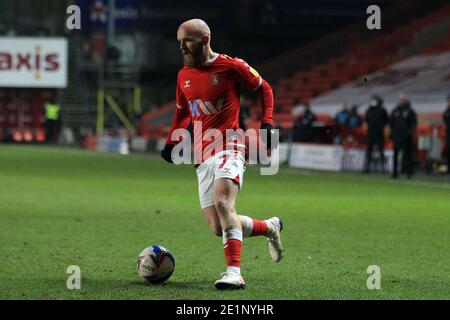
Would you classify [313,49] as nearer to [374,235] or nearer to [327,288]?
[374,235]

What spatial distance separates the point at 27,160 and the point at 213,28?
56.2 ft

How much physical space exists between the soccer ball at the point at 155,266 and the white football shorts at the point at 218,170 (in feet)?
1.87

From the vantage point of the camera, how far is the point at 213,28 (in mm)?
48031

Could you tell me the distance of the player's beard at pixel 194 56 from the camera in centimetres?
915

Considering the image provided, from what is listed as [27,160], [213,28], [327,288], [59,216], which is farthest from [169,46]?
[327,288]

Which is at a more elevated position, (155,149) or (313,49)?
(313,49)

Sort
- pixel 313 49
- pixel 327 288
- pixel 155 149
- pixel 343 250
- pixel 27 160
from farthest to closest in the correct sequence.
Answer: pixel 313 49 → pixel 155 149 → pixel 27 160 → pixel 343 250 → pixel 327 288

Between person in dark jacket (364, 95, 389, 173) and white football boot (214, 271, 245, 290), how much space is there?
20.0 m

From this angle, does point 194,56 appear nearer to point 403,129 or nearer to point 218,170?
point 218,170

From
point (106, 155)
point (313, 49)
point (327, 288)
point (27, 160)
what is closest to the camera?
point (327, 288)

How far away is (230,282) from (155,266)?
0.81 metres

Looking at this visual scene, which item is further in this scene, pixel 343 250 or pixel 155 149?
pixel 155 149

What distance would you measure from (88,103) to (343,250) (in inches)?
1536
